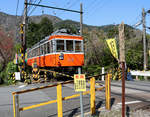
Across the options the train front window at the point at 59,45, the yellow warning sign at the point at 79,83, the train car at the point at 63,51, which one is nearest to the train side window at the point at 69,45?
the train car at the point at 63,51

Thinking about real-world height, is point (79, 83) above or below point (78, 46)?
below

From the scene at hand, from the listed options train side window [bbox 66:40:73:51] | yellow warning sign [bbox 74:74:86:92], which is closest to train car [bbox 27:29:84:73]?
train side window [bbox 66:40:73:51]

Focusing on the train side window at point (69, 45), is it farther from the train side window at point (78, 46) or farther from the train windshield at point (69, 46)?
the train side window at point (78, 46)

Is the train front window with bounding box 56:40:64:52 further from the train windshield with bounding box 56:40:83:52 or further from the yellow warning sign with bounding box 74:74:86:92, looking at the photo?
the yellow warning sign with bounding box 74:74:86:92

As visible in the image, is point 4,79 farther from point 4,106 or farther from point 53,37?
point 4,106

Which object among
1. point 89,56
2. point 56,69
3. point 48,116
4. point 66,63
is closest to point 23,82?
point 56,69

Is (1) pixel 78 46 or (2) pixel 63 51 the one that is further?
(1) pixel 78 46

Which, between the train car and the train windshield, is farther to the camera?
the train windshield

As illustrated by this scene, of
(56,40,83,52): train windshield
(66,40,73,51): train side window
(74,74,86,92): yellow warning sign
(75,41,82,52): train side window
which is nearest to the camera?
(74,74,86,92): yellow warning sign

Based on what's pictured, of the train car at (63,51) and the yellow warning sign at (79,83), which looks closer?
the yellow warning sign at (79,83)

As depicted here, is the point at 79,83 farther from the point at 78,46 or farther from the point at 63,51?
the point at 78,46

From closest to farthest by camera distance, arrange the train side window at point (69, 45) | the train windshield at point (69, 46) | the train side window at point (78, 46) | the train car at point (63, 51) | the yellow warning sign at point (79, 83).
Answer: the yellow warning sign at point (79, 83)
the train car at point (63, 51)
the train windshield at point (69, 46)
the train side window at point (69, 45)
the train side window at point (78, 46)

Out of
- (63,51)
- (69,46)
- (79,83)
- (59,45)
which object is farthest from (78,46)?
(79,83)

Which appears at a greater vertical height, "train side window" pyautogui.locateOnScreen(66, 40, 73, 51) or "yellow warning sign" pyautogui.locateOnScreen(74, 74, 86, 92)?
"train side window" pyautogui.locateOnScreen(66, 40, 73, 51)
